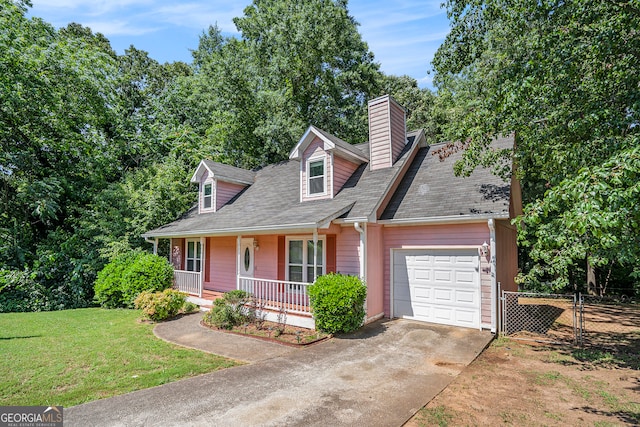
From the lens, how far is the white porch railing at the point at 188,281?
1303cm

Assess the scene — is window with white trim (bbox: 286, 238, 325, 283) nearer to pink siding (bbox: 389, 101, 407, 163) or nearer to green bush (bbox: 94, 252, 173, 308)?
pink siding (bbox: 389, 101, 407, 163)

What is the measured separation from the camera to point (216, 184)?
51.5ft

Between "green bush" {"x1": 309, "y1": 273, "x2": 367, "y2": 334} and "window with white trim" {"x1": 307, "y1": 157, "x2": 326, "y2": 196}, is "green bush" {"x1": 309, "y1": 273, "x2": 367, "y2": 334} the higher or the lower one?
the lower one

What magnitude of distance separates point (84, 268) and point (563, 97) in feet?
59.0

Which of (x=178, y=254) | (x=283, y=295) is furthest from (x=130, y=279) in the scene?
(x=283, y=295)

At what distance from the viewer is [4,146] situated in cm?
1507

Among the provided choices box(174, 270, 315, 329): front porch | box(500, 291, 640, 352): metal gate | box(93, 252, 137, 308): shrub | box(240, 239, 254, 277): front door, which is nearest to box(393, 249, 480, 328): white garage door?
box(500, 291, 640, 352): metal gate

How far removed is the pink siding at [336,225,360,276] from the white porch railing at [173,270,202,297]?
6.06 meters

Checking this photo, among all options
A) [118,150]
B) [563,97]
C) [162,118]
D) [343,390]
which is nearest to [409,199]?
[563,97]

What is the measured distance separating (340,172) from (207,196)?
7633 millimetres

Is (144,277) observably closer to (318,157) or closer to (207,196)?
(207,196)

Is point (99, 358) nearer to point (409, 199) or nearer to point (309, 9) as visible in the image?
point (409, 199)

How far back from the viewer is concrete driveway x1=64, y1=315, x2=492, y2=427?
14.3ft

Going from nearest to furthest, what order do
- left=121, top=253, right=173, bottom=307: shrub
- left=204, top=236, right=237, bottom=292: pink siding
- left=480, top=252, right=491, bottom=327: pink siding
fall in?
1. left=480, top=252, right=491, bottom=327: pink siding
2. left=121, top=253, right=173, bottom=307: shrub
3. left=204, top=236, right=237, bottom=292: pink siding
